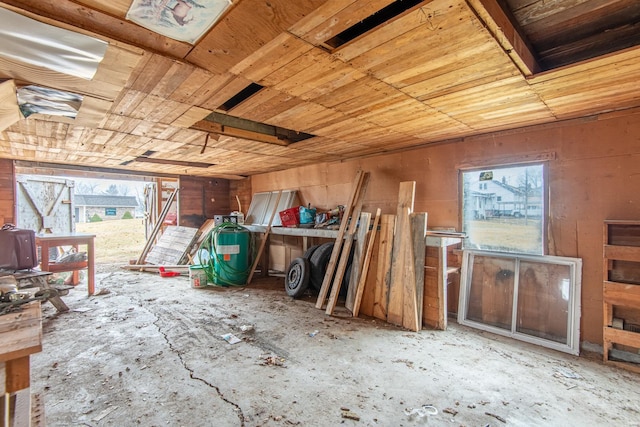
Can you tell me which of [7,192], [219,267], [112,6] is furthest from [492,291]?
[7,192]

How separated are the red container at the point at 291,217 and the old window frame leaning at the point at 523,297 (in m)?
2.71

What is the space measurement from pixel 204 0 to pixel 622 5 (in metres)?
2.06

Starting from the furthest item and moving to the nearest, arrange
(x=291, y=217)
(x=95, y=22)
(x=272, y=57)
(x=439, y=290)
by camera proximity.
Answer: (x=291, y=217), (x=439, y=290), (x=272, y=57), (x=95, y=22)

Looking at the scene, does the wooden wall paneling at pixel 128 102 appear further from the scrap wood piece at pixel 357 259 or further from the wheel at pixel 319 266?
the wheel at pixel 319 266

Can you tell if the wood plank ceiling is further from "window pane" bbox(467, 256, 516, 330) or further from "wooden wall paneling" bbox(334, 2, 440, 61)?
"window pane" bbox(467, 256, 516, 330)

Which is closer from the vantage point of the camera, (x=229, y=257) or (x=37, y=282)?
(x=37, y=282)

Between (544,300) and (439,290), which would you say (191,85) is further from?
(544,300)

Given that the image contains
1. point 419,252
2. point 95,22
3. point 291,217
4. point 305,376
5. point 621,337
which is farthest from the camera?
point 291,217

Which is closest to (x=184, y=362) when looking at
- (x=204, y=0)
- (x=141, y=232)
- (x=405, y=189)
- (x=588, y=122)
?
(x=204, y=0)

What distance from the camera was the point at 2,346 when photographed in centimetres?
94

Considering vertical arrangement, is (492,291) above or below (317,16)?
below

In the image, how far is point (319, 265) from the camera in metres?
4.38

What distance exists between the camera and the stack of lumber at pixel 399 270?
3309 millimetres

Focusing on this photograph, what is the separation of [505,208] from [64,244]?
5.92 m
